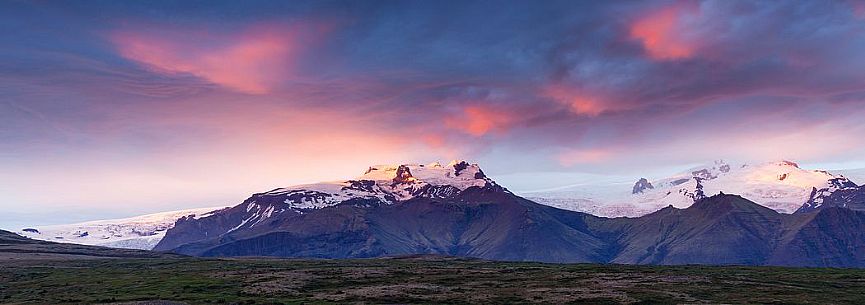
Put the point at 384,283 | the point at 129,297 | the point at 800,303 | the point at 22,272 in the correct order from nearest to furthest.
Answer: the point at 800,303
the point at 129,297
the point at 384,283
the point at 22,272

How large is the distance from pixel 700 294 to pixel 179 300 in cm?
8160

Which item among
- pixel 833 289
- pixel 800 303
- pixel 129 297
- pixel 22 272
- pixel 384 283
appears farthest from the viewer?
pixel 22 272

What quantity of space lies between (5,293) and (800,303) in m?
131

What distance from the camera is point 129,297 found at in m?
114

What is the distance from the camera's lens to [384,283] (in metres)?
139

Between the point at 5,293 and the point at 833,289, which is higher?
the point at 5,293

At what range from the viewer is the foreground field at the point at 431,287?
111m

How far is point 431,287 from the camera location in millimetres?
129500

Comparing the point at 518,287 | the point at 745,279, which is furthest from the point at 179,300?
the point at 745,279

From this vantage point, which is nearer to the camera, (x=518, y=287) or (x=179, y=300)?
(x=179, y=300)

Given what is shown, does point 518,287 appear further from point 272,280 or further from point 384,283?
point 272,280

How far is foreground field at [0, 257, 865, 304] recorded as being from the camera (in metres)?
111

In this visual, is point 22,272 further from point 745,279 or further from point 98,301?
point 745,279

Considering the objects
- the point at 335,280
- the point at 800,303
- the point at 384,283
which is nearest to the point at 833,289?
the point at 800,303
